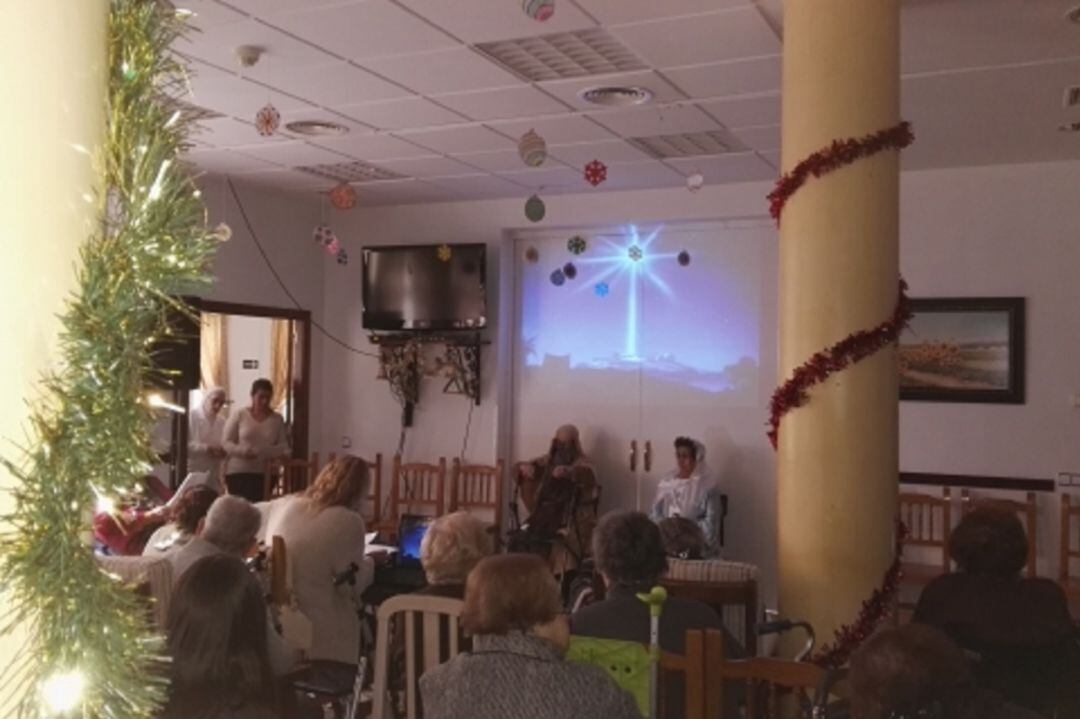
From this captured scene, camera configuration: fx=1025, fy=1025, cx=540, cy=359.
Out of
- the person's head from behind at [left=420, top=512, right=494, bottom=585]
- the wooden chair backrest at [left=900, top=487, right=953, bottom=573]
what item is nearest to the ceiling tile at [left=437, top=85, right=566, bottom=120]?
the person's head from behind at [left=420, top=512, right=494, bottom=585]

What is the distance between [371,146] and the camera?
22.8ft

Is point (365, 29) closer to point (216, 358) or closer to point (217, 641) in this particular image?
point (217, 641)

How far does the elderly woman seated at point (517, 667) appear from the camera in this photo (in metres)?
2.17

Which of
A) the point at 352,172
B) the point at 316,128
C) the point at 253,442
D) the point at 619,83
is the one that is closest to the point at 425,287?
the point at 352,172

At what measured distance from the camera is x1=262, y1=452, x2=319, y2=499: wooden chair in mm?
8625

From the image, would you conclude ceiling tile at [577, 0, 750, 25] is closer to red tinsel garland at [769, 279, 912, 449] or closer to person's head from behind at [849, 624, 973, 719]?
red tinsel garland at [769, 279, 912, 449]

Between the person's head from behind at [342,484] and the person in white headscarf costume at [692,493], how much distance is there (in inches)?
131

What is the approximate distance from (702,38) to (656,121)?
1.44 metres

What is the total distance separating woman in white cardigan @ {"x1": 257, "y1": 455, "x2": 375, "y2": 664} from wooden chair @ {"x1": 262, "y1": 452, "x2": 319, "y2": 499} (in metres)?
4.29

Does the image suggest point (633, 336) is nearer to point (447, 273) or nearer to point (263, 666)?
point (447, 273)

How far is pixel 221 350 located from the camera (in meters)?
10.7

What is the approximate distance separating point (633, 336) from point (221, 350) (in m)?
4.62

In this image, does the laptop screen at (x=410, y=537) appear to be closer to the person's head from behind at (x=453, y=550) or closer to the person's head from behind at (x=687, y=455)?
the person's head from behind at (x=453, y=550)

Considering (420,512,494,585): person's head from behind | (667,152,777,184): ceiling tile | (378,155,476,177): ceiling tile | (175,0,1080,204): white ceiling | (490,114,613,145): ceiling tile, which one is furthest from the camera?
(378,155,476,177): ceiling tile
